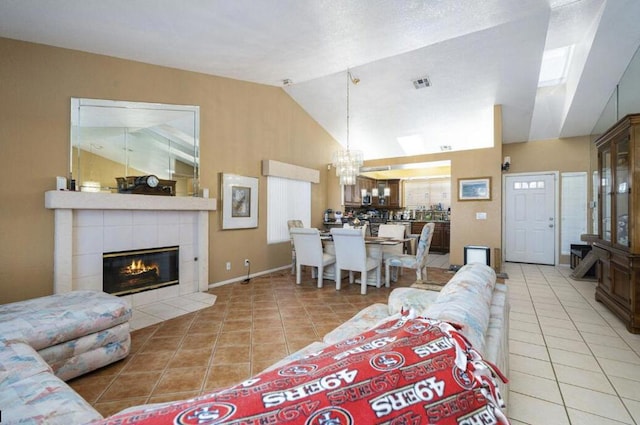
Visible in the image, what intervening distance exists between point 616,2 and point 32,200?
5.98 m

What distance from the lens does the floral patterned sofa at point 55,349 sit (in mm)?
1000

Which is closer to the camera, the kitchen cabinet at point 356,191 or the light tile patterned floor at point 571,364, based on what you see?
the light tile patterned floor at point 571,364

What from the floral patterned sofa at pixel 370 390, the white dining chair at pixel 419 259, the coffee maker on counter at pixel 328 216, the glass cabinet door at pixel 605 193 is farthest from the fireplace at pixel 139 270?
the glass cabinet door at pixel 605 193

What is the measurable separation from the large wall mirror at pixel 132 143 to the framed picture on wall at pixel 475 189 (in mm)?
4729

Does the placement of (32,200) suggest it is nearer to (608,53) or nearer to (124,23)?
(124,23)

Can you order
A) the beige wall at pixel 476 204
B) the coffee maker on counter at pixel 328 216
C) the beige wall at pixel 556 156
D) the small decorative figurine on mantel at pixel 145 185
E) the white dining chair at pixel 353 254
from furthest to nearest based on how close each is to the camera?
the coffee maker on counter at pixel 328 216, the beige wall at pixel 556 156, the beige wall at pixel 476 204, the white dining chair at pixel 353 254, the small decorative figurine on mantel at pixel 145 185

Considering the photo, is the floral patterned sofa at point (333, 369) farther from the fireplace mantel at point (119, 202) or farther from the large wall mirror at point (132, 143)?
the large wall mirror at point (132, 143)

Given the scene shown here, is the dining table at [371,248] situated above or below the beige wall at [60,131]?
below

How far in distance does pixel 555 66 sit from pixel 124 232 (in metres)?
6.70

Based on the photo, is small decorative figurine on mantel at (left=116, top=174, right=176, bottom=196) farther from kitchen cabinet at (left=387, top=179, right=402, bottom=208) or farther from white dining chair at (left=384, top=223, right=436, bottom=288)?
kitchen cabinet at (left=387, top=179, right=402, bottom=208)

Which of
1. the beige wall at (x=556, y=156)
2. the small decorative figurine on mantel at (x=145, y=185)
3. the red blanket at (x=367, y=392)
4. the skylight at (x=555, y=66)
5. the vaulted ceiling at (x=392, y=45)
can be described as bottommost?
the red blanket at (x=367, y=392)

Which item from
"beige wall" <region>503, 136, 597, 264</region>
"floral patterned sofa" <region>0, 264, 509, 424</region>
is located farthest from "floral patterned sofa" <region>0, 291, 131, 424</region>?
"beige wall" <region>503, 136, 597, 264</region>

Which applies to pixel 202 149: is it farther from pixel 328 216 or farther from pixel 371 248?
pixel 328 216

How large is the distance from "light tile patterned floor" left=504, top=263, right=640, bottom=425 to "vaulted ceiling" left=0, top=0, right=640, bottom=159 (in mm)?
3099
